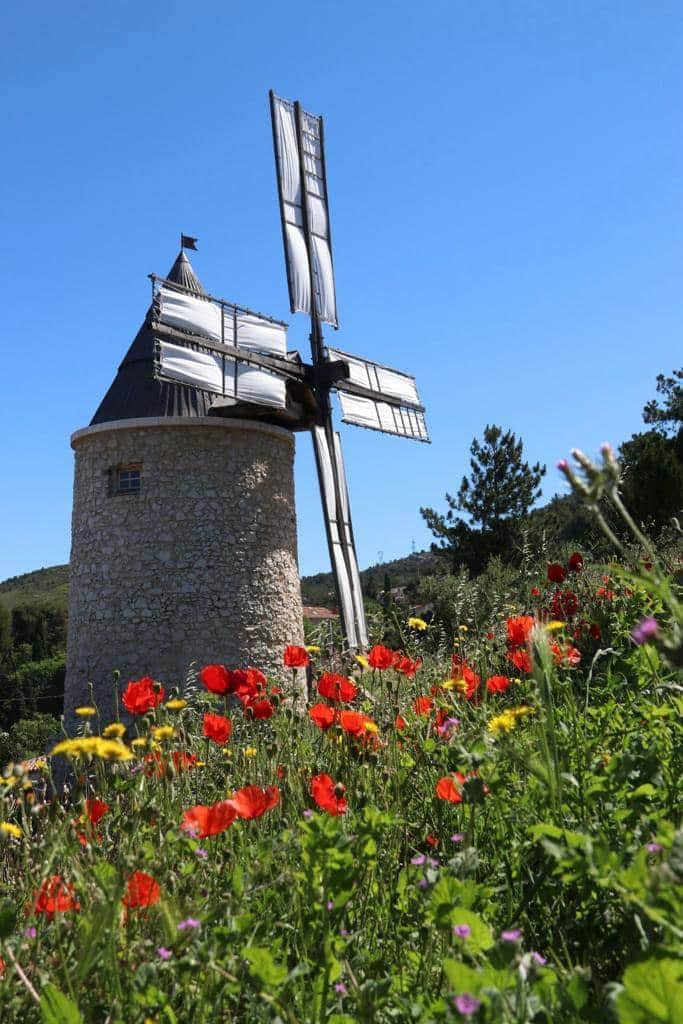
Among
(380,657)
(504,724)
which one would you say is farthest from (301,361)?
(504,724)

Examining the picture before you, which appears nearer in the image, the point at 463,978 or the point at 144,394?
the point at 463,978

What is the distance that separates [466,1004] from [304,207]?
39.7 feet

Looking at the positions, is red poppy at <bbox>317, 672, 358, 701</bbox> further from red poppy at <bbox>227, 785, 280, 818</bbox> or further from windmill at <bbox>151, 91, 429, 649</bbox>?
windmill at <bbox>151, 91, 429, 649</bbox>

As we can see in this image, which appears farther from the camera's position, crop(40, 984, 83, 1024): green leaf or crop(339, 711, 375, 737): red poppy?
crop(339, 711, 375, 737): red poppy

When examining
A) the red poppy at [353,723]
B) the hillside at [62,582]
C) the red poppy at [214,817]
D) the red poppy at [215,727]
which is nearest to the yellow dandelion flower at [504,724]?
the red poppy at [353,723]

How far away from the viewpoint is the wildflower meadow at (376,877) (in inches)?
44.3

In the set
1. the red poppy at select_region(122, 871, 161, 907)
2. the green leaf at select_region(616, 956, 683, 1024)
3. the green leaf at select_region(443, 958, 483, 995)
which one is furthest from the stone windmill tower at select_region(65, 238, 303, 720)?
the green leaf at select_region(616, 956, 683, 1024)

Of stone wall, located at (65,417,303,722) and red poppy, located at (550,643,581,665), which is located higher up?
stone wall, located at (65,417,303,722)

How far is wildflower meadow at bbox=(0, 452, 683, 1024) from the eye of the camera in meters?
1.12

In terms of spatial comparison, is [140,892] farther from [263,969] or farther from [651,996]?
[651,996]

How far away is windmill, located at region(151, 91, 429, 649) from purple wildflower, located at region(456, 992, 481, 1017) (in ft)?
29.3

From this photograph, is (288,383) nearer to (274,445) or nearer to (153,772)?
(274,445)

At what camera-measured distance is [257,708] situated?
230cm

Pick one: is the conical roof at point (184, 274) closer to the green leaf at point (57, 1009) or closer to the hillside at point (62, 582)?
the green leaf at point (57, 1009)
